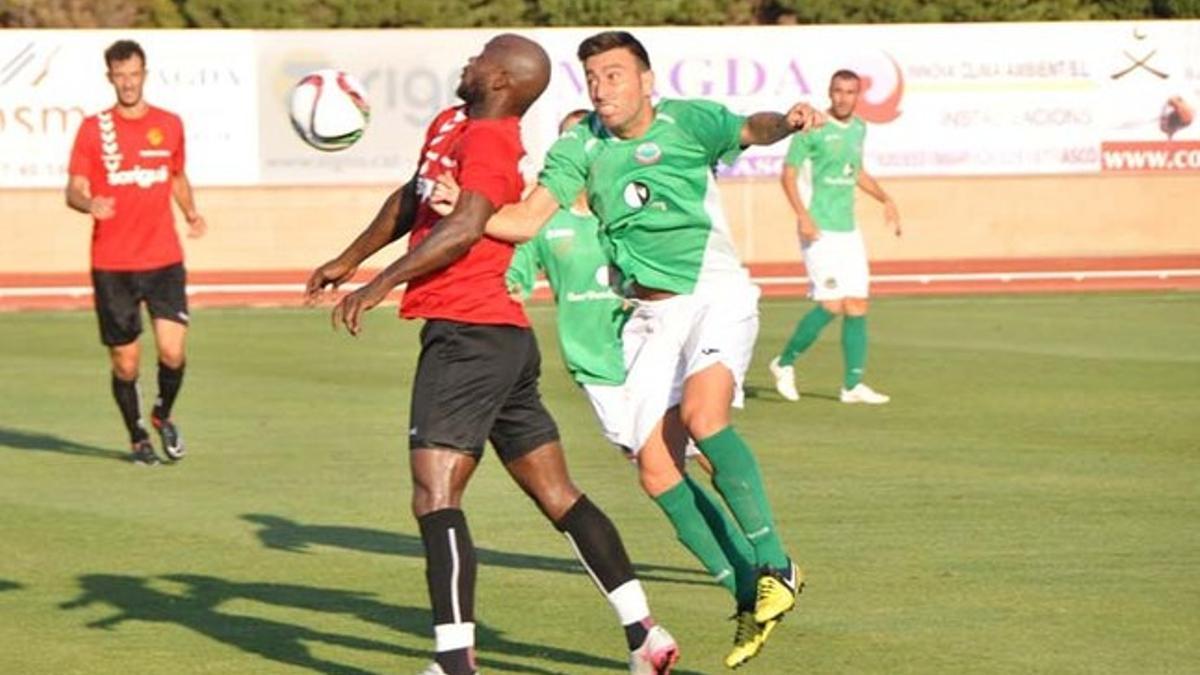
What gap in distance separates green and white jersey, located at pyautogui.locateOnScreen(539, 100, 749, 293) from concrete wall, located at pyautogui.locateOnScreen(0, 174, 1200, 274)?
24.2 meters

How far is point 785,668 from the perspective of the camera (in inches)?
400

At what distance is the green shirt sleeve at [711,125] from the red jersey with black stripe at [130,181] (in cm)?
735

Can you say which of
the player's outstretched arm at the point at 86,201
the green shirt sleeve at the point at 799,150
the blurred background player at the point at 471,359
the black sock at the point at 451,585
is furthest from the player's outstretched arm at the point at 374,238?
the green shirt sleeve at the point at 799,150

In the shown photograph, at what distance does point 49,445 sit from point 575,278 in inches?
250

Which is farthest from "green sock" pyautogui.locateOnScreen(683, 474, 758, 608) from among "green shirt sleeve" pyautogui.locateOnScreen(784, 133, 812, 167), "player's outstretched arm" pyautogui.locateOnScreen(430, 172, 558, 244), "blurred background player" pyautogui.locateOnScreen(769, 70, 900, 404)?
"green shirt sleeve" pyautogui.locateOnScreen(784, 133, 812, 167)

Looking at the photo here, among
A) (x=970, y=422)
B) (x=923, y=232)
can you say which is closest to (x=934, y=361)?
(x=970, y=422)

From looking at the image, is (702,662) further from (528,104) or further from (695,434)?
(528,104)

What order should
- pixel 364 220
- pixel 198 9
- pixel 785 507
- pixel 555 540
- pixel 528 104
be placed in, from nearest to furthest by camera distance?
pixel 528 104 → pixel 555 540 → pixel 785 507 → pixel 364 220 → pixel 198 9

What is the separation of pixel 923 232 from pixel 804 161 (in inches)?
590

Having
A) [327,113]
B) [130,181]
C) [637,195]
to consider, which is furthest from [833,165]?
[637,195]

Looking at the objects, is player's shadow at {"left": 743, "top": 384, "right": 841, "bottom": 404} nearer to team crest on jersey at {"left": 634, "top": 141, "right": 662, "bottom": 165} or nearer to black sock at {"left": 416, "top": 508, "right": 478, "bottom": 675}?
team crest on jersey at {"left": 634, "top": 141, "right": 662, "bottom": 165}

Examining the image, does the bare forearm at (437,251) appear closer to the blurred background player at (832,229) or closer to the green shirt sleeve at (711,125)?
the green shirt sleeve at (711,125)

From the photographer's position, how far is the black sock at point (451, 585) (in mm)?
9156

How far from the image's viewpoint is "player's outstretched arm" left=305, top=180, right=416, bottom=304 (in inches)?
380
